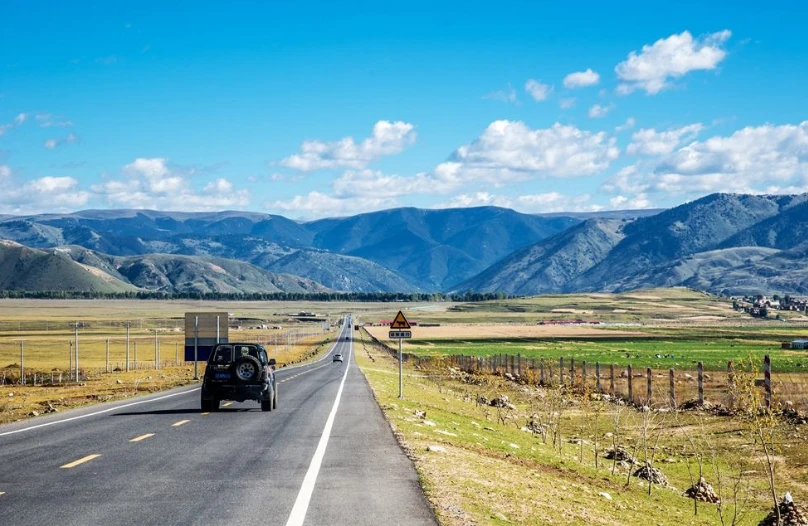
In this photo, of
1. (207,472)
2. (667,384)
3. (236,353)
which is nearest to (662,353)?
(667,384)

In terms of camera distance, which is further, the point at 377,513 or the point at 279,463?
the point at 279,463

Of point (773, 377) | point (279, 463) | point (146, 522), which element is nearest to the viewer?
point (146, 522)

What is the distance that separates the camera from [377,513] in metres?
11.7

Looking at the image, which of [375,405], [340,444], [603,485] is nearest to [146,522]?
[340,444]

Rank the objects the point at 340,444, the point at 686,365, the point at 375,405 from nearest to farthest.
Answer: the point at 340,444 < the point at 375,405 < the point at 686,365

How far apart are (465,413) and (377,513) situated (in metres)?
24.5

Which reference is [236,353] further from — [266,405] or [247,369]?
[266,405]

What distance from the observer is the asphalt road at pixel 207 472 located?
1153 cm

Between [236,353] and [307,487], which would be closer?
[307,487]

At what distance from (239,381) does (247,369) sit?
0.47 meters

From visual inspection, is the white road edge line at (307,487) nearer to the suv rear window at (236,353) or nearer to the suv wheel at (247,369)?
the suv wheel at (247,369)

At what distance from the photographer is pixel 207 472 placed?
15086 mm

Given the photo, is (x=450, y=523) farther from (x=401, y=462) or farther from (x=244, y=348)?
(x=244, y=348)

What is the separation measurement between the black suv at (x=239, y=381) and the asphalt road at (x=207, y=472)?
111 cm
